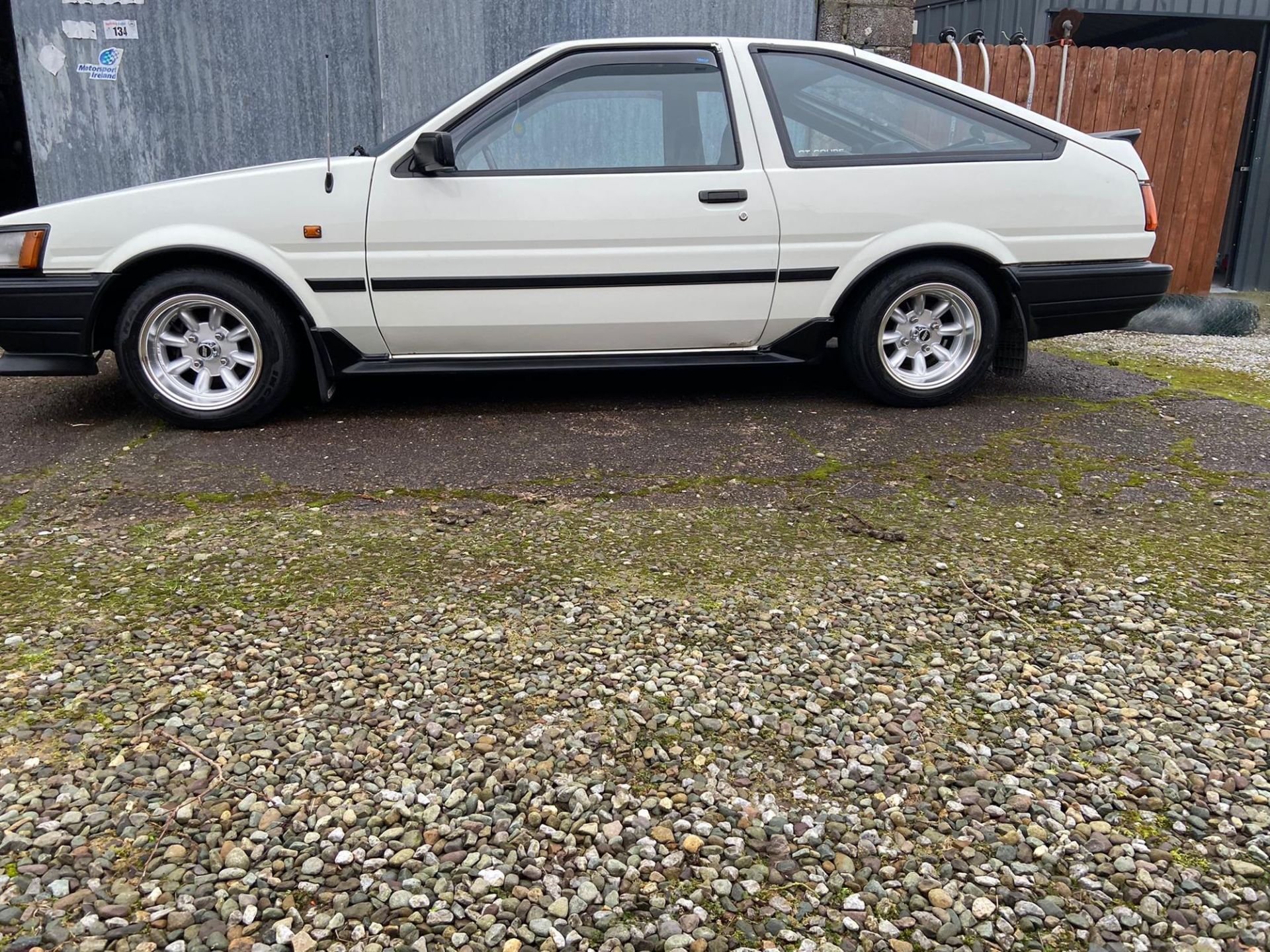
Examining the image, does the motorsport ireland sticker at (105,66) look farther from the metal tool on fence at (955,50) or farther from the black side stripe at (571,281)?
the metal tool on fence at (955,50)

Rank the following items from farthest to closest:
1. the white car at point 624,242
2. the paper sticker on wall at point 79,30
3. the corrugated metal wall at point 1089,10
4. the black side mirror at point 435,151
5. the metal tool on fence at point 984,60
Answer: the corrugated metal wall at point 1089,10, the metal tool on fence at point 984,60, the paper sticker on wall at point 79,30, the white car at point 624,242, the black side mirror at point 435,151

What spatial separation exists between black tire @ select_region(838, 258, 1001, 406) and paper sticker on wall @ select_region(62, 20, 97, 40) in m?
6.43

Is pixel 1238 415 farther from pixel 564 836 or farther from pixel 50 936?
pixel 50 936

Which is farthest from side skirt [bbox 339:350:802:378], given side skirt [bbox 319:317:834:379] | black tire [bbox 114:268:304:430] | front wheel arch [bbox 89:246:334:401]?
black tire [bbox 114:268:304:430]

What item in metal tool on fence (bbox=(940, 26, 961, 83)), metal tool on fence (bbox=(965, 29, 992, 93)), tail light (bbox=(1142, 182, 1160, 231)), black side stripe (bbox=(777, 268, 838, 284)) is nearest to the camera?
black side stripe (bbox=(777, 268, 838, 284))

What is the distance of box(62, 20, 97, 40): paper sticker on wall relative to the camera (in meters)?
7.51

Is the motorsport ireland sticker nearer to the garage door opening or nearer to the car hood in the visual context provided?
the garage door opening

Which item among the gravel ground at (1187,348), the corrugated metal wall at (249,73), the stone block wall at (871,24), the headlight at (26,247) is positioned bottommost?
the gravel ground at (1187,348)

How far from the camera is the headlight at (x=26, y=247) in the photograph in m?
4.31

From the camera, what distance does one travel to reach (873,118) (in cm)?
468

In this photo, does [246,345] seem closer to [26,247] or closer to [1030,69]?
[26,247]

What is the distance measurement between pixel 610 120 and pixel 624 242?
1.96 feet

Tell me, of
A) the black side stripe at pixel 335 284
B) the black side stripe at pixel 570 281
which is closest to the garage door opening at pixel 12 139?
the black side stripe at pixel 335 284

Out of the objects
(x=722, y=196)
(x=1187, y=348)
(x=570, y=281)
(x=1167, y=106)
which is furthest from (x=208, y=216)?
(x=1167, y=106)
